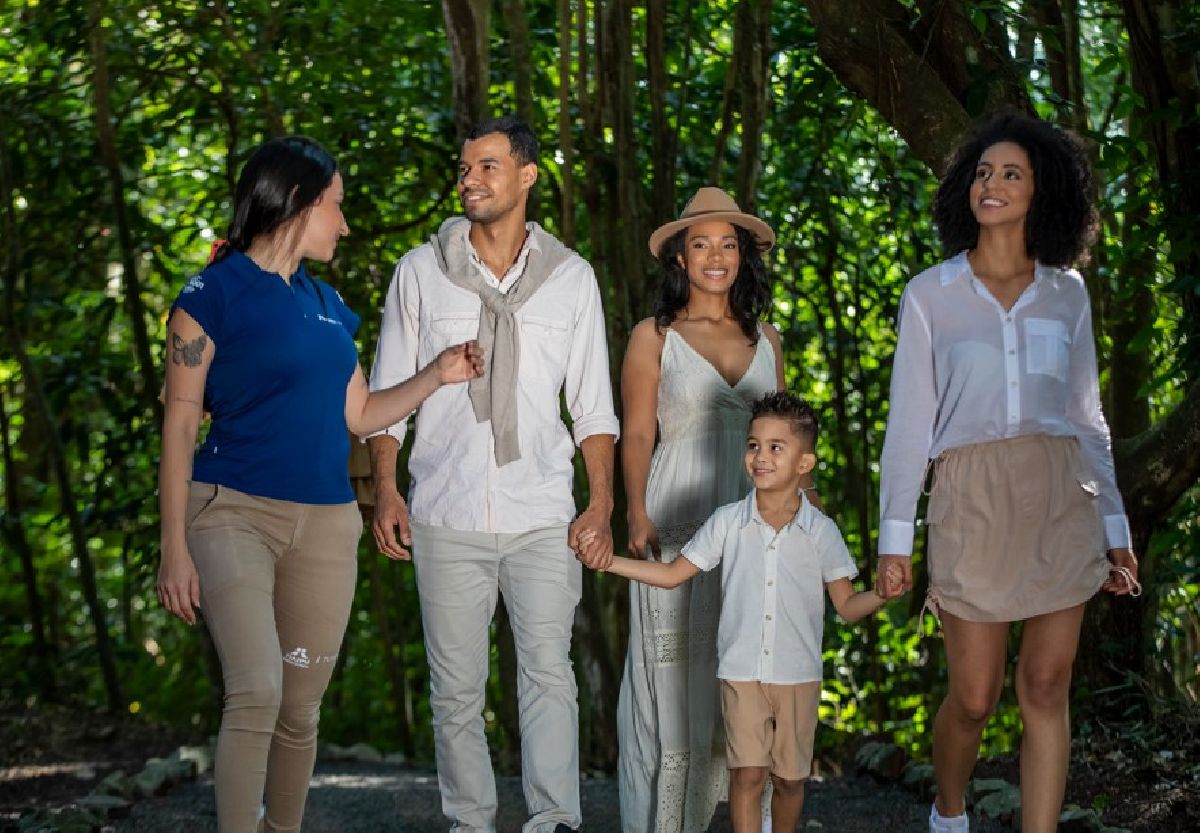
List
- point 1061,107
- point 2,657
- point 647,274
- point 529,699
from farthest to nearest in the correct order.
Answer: point 2,657 → point 647,274 → point 1061,107 → point 529,699

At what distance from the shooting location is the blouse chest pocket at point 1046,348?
4.75 metres

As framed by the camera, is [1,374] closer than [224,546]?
No

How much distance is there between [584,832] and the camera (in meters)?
6.21

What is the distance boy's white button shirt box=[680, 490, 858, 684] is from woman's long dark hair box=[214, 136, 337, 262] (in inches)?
61.0

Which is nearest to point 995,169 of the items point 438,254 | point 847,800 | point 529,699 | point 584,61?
point 438,254

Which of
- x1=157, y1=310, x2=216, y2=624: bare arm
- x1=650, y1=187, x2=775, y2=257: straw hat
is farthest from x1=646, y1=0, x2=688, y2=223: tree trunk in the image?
x1=157, y1=310, x2=216, y2=624: bare arm

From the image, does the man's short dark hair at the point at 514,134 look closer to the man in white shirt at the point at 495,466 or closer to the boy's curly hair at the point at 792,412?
the man in white shirt at the point at 495,466

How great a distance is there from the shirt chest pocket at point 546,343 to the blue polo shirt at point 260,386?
91 cm

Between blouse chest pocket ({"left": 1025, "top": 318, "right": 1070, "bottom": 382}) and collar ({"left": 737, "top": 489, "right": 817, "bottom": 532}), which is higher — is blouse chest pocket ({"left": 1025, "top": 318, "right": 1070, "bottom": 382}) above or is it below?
above

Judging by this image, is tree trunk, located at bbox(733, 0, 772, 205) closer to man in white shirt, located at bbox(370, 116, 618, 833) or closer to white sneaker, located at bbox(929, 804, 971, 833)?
man in white shirt, located at bbox(370, 116, 618, 833)

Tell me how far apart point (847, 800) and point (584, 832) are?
1.41m

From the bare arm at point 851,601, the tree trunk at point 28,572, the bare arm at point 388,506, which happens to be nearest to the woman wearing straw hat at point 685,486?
the bare arm at point 851,601

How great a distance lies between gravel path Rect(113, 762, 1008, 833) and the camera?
20.5 feet

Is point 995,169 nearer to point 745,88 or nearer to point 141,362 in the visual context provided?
point 745,88
